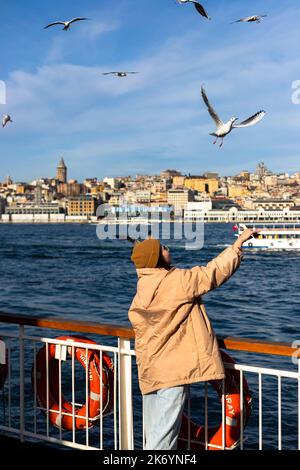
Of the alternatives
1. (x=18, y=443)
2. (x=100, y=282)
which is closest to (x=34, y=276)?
(x=100, y=282)

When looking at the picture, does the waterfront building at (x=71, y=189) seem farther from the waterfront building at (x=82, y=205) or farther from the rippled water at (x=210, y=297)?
the rippled water at (x=210, y=297)

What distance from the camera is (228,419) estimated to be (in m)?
3.07

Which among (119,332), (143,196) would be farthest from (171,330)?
(143,196)

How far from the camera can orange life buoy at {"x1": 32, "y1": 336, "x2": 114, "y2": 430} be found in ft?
11.1

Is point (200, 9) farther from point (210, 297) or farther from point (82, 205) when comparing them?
point (82, 205)

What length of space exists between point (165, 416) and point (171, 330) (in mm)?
409

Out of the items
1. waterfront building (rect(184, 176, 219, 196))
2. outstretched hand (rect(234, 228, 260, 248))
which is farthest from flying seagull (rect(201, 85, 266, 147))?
waterfront building (rect(184, 176, 219, 196))

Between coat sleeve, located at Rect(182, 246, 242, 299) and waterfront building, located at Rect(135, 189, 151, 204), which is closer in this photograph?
coat sleeve, located at Rect(182, 246, 242, 299)

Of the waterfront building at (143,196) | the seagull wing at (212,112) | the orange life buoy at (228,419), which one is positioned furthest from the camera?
the waterfront building at (143,196)

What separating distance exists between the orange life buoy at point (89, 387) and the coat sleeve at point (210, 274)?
91cm

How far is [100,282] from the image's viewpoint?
26.6m

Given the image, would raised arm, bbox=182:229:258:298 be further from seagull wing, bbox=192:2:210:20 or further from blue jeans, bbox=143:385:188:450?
seagull wing, bbox=192:2:210:20

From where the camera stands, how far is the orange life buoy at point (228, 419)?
303 cm

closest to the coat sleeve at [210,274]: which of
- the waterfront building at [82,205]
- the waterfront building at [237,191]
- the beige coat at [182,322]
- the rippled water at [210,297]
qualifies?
the beige coat at [182,322]
